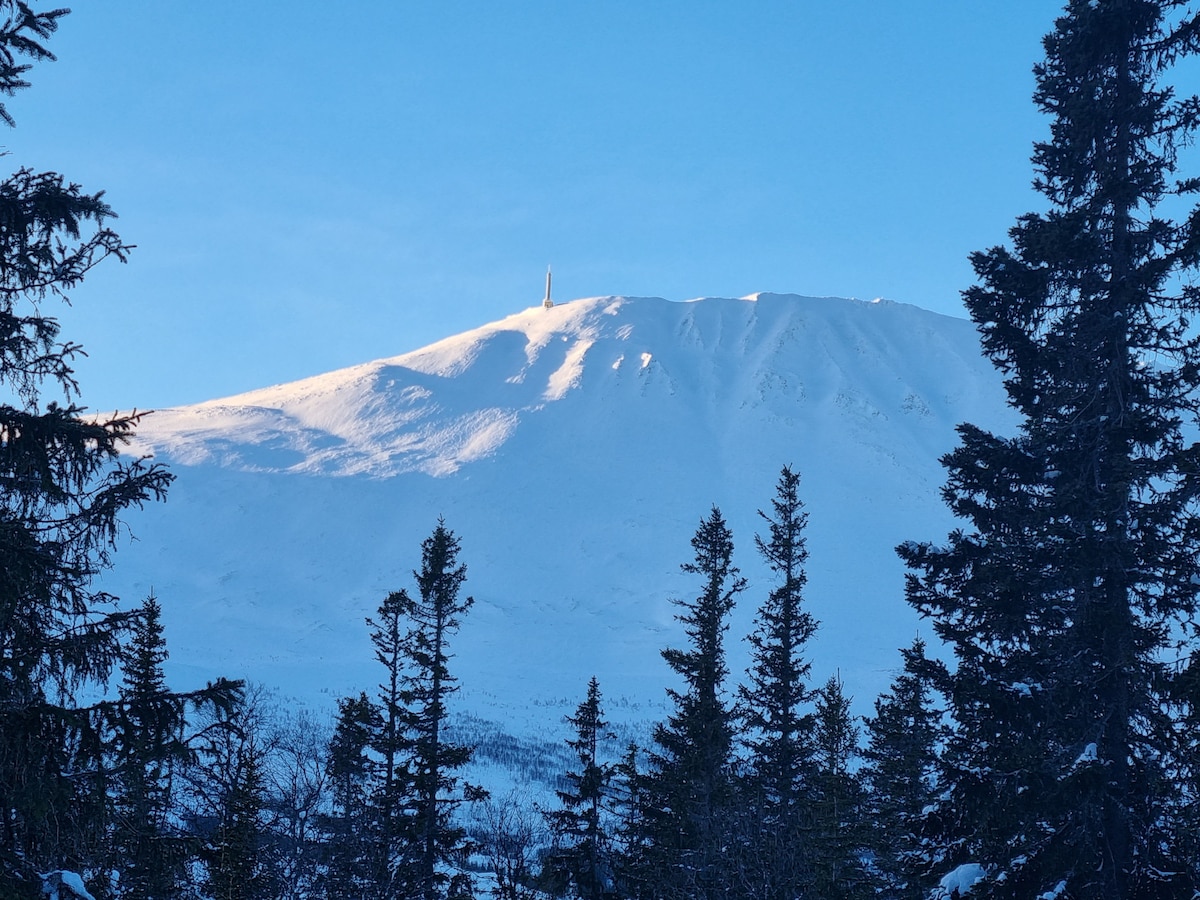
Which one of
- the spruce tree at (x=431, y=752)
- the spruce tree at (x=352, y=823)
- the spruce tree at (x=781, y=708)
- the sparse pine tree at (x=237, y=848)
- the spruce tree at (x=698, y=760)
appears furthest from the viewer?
the spruce tree at (x=781, y=708)

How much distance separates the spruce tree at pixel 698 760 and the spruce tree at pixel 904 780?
3.00m

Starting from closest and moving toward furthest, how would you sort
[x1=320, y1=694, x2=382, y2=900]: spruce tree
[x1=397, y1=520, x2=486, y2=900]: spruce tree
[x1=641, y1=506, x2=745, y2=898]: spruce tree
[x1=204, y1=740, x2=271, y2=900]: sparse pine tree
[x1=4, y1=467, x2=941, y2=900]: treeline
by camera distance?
[x1=204, y1=740, x2=271, y2=900]: sparse pine tree → [x1=4, y1=467, x2=941, y2=900]: treeline → [x1=320, y1=694, x2=382, y2=900]: spruce tree → [x1=641, y1=506, x2=745, y2=898]: spruce tree → [x1=397, y1=520, x2=486, y2=900]: spruce tree

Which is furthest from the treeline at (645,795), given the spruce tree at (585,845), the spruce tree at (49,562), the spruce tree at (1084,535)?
the spruce tree at (49,562)

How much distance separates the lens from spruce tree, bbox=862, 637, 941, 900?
1332cm

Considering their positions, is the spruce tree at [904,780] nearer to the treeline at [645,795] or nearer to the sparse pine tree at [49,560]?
the treeline at [645,795]

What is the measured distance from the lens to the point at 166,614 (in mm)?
182250

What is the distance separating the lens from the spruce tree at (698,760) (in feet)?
69.6

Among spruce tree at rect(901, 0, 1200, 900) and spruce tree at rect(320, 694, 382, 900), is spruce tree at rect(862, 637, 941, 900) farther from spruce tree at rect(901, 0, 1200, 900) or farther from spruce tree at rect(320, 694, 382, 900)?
spruce tree at rect(320, 694, 382, 900)

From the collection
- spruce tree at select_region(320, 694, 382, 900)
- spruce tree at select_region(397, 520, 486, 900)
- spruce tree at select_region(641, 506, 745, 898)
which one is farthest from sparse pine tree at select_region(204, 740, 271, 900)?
spruce tree at select_region(641, 506, 745, 898)

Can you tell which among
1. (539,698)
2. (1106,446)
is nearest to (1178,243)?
(1106,446)

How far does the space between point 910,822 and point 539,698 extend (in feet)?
465

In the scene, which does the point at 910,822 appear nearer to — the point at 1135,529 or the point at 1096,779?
the point at 1096,779

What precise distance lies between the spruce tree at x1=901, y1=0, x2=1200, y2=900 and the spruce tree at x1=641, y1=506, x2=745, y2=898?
337 inches

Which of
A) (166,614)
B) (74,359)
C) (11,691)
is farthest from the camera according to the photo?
(166,614)
